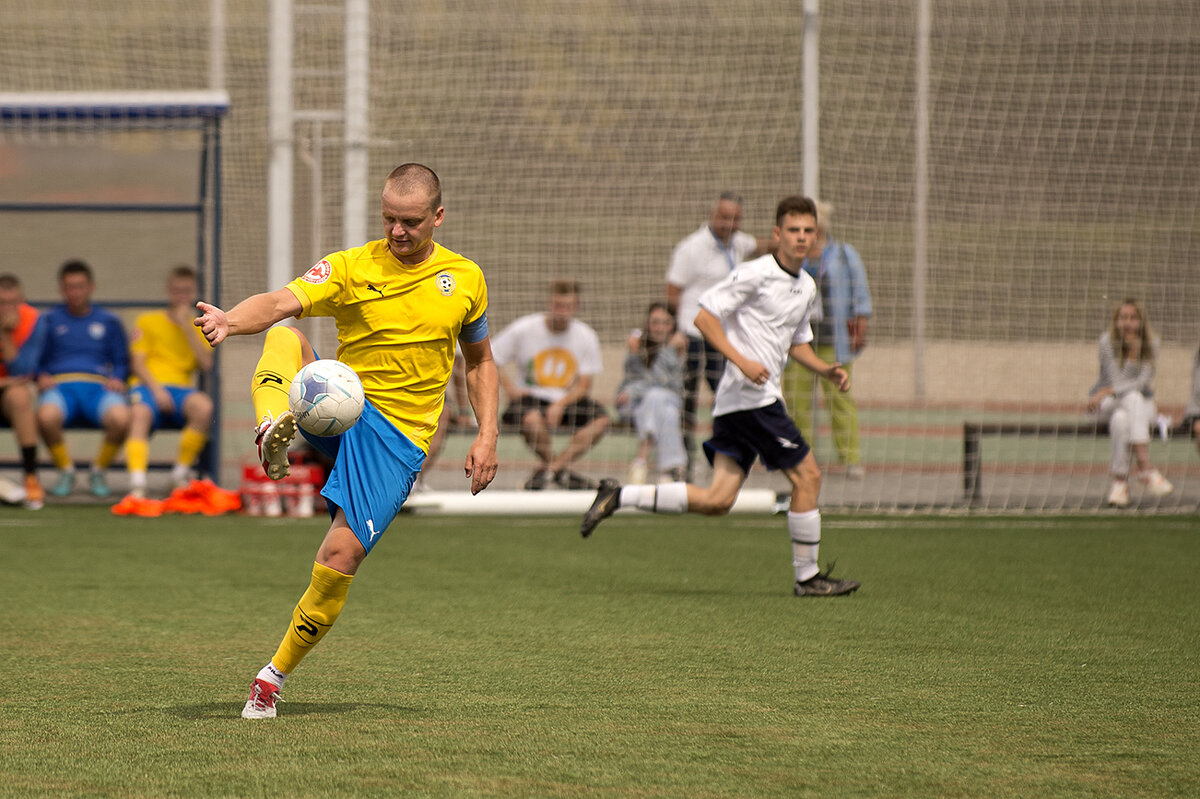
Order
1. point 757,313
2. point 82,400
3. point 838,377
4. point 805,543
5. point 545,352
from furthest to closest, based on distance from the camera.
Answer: point 545,352
point 82,400
point 757,313
point 838,377
point 805,543

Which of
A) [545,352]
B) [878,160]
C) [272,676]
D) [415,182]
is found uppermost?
[878,160]

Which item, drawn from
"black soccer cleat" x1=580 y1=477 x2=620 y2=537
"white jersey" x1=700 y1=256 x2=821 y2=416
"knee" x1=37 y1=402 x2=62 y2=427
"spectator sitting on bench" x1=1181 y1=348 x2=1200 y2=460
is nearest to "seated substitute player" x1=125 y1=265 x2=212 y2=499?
"knee" x1=37 y1=402 x2=62 y2=427

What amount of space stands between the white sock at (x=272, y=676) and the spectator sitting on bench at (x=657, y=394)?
6714 mm

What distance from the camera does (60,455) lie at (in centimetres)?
1067

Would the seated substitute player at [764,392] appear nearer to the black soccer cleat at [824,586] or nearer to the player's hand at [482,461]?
the black soccer cleat at [824,586]

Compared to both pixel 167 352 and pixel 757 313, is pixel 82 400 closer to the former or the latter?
pixel 167 352

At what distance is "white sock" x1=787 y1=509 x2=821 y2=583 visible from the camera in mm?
6801

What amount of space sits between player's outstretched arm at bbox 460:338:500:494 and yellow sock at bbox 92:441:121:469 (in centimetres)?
671

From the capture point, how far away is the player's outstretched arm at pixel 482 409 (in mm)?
4438

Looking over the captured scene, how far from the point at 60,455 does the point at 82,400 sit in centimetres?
43

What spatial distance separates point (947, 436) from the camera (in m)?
15.9

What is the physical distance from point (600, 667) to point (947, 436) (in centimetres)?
1149

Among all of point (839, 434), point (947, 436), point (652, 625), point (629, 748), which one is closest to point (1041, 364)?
point (839, 434)

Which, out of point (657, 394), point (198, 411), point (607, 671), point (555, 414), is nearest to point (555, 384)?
point (555, 414)
